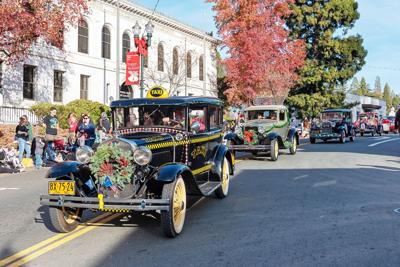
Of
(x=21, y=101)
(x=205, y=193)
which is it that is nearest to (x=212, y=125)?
(x=205, y=193)

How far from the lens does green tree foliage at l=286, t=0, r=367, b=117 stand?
132 ft

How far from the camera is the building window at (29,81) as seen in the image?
26906 millimetres

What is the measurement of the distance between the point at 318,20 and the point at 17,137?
3310 centimetres

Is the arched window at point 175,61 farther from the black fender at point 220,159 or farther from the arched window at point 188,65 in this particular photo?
the black fender at point 220,159

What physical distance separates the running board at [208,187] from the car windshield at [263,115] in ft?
30.5

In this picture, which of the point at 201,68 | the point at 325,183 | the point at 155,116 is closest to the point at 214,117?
the point at 155,116

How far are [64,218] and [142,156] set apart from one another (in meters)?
1.41

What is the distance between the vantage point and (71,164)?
623 cm

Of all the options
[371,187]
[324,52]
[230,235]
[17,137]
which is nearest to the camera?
[230,235]

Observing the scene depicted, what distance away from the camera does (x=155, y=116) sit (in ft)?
24.3

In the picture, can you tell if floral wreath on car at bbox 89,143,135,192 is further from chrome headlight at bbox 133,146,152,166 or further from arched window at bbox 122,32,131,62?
arched window at bbox 122,32,131,62

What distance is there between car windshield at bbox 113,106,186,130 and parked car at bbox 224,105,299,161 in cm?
787

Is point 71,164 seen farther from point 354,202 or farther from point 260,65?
point 260,65

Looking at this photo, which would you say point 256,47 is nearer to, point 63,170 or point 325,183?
point 325,183
